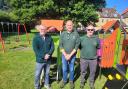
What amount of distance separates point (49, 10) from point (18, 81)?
28.1 m

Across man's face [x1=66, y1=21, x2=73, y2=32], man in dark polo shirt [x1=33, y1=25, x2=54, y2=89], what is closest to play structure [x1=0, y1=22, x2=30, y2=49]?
man in dark polo shirt [x1=33, y1=25, x2=54, y2=89]

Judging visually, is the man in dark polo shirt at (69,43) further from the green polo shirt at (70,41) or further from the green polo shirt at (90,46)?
the green polo shirt at (90,46)

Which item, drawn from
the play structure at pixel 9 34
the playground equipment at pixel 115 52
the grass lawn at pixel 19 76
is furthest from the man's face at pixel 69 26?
the play structure at pixel 9 34

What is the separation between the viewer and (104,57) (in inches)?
314

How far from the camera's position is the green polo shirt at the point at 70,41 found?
7312mm

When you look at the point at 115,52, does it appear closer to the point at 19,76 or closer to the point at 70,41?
the point at 70,41

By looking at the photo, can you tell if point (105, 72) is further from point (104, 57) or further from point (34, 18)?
point (34, 18)

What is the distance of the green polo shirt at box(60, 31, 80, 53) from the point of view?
24.0 feet

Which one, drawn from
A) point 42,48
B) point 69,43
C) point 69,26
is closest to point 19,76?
point 42,48

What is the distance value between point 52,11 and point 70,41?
29142mm

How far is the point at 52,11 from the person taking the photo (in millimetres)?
36094

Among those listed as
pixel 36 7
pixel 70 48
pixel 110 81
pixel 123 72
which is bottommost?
pixel 110 81

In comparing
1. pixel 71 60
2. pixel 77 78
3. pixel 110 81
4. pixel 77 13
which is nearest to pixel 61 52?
pixel 71 60

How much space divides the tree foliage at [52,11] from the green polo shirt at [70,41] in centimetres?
2735
